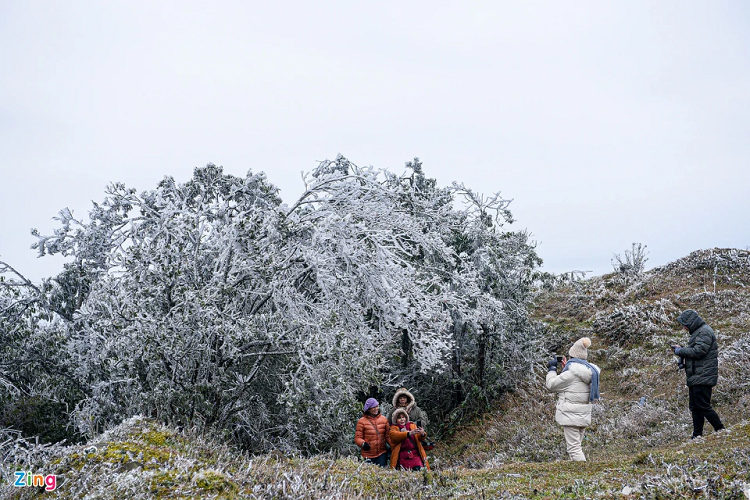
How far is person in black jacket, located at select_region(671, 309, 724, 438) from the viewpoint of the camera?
798cm

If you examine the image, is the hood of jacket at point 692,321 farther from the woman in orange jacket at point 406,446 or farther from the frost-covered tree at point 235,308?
the woman in orange jacket at point 406,446

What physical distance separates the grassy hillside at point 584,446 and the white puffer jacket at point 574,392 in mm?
648

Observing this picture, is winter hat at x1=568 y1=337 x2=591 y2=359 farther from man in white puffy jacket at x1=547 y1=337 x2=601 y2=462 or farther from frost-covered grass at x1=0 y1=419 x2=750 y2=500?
frost-covered grass at x1=0 y1=419 x2=750 y2=500

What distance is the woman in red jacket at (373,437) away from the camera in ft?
25.6

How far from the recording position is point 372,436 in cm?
785

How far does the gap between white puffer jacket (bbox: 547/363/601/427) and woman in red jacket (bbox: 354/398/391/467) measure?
2445 millimetres

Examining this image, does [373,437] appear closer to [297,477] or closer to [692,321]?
[297,477]

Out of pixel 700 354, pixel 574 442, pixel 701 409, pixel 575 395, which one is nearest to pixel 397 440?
pixel 574 442

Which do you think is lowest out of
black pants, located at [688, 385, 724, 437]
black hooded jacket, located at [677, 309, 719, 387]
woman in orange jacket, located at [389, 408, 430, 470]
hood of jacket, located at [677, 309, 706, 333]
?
woman in orange jacket, located at [389, 408, 430, 470]

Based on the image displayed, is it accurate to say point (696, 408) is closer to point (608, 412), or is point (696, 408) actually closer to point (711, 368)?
point (711, 368)

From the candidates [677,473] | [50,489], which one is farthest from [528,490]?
[50,489]

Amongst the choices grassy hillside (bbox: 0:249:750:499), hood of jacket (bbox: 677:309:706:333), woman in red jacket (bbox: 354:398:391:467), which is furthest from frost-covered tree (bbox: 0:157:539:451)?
hood of jacket (bbox: 677:309:706:333)

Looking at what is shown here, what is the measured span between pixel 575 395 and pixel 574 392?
0.04 meters

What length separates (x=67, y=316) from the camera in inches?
397
